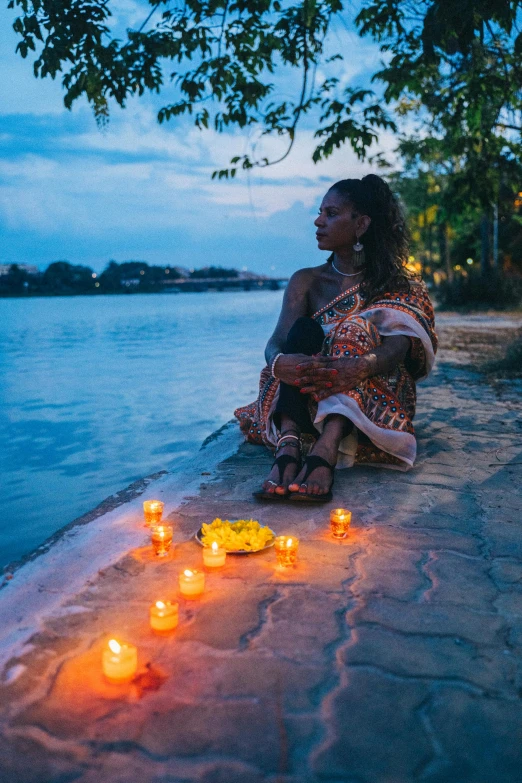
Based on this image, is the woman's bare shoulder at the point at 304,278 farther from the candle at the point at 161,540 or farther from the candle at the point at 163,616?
the candle at the point at 163,616

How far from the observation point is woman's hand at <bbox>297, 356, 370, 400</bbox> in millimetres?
3426

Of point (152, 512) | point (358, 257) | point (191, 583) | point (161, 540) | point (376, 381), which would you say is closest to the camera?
point (191, 583)

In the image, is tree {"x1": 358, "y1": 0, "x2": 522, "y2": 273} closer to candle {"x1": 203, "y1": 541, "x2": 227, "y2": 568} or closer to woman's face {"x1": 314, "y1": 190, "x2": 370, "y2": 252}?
woman's face {"x1": 314, "y1": 190, "x2": 370, "y2": 252}

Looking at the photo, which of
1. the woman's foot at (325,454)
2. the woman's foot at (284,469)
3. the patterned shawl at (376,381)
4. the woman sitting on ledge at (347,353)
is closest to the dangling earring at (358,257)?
the woman sitting on ledge at (347,353)

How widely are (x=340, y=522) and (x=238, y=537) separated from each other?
459 mm

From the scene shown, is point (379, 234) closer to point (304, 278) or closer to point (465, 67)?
point (304, 278)

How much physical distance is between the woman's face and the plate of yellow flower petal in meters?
2.06

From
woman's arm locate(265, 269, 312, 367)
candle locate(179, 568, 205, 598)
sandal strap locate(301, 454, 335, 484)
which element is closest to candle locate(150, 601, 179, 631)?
candle locate(179, 568, 205, 598)

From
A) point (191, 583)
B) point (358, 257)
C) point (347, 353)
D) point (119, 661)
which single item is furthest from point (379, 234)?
point (119, 661)

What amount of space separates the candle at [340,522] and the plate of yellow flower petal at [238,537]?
0.28 meters

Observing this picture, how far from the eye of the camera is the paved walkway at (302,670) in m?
1.45

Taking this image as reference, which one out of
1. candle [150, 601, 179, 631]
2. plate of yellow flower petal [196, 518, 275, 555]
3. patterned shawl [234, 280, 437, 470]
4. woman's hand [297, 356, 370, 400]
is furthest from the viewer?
patterned shawl [234, 280, 437, 470]

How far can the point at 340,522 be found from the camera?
2686mm

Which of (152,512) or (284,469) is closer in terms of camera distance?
(152,512)
